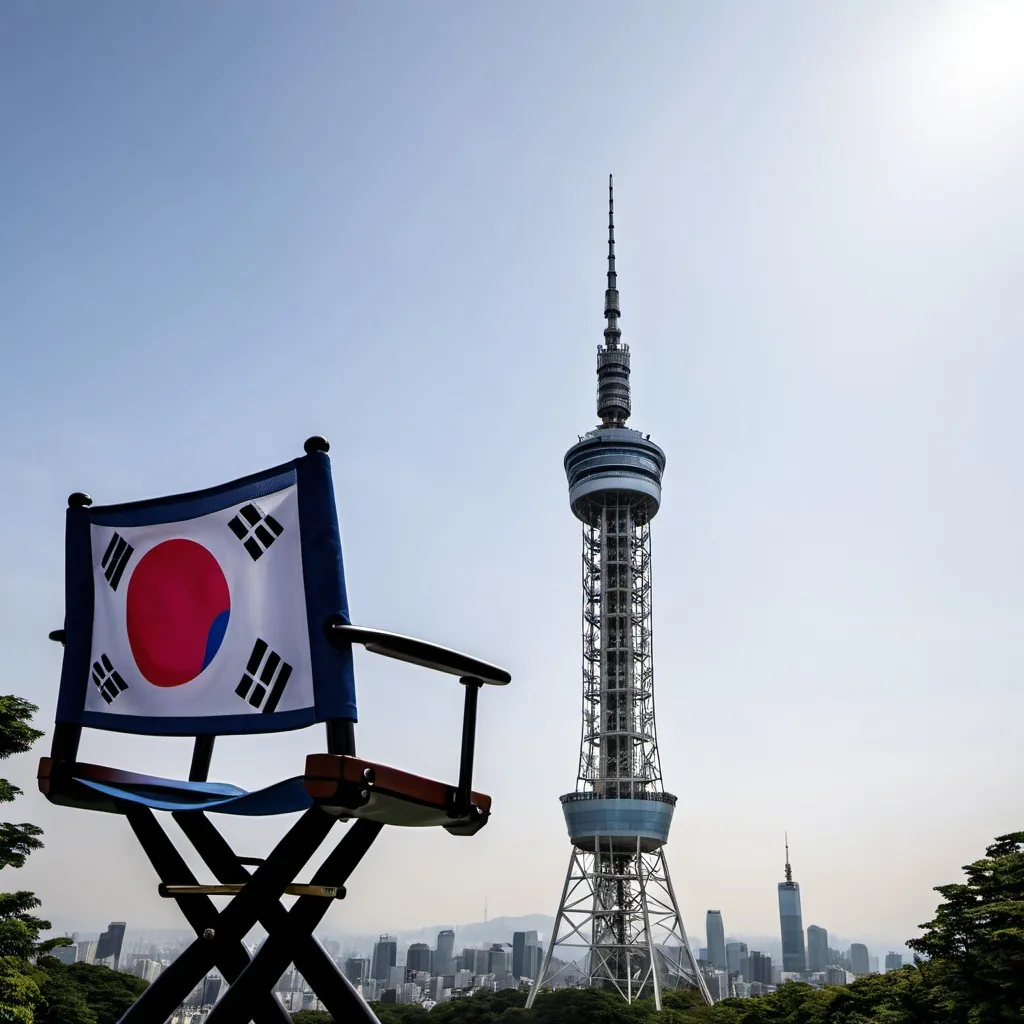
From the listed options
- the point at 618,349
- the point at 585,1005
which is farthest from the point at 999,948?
the point at 618,349

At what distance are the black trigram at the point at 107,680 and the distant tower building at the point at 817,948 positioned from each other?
163020mm

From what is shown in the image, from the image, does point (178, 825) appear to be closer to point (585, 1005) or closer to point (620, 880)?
point (585, 1005)

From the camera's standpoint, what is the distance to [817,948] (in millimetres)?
153125

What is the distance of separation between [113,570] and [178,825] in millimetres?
849

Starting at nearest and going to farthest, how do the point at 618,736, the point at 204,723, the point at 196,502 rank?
the point at 204,723 → the point at 196,502 → the point at 618,736

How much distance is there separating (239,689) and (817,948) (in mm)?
175516

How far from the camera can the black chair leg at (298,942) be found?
2.58 metres

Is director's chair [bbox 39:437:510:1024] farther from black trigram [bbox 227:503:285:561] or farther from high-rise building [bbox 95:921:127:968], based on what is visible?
high-rise building [bbox 95:921:127:968]

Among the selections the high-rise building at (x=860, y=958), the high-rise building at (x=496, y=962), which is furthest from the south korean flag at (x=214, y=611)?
the high-rise building at (x=860, y=958)

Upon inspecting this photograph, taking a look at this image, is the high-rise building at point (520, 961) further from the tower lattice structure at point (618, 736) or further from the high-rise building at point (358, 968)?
the tower lattice structure at point (618, 736)

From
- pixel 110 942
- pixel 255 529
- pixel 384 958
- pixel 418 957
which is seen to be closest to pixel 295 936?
pixel 255 529

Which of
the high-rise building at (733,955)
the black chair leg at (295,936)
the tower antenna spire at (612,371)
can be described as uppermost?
the tower antenna spire at (612,371)

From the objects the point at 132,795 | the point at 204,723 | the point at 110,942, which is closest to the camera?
the point at 204,723

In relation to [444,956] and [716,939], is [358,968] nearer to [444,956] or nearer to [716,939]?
[444,956]
